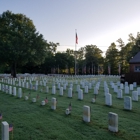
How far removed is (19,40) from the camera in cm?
3506

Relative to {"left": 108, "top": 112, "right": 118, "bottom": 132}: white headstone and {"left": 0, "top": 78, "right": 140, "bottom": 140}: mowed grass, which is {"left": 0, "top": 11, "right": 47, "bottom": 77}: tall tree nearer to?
{"left": 0, "top": 78, "right": 140, "bottom": 140}: mowed grass

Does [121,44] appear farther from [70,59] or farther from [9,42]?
[9,42]

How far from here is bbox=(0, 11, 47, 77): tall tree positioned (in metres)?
34.0

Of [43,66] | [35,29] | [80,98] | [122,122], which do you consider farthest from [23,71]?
[122,122]

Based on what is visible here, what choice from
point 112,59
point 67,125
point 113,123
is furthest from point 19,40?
point 112,59

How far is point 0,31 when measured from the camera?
3634 centimetres

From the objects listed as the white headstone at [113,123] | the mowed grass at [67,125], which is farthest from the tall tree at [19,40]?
the white headstone at [113,123]

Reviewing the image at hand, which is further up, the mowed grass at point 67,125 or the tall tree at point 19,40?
the tall tree at point 19,40

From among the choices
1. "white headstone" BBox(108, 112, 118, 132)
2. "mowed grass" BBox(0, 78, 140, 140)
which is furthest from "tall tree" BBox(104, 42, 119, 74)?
"white headstone" BBox(108, 112, 118, 132)

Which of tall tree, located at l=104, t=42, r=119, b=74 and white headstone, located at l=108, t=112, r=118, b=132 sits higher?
tall tree, located at l=104, t=42, r=119, b=74

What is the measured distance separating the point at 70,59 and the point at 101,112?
58.9 metres

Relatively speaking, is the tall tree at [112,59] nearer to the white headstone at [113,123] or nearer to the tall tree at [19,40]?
the tall tree at [19,40]

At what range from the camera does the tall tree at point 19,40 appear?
34.0 metres

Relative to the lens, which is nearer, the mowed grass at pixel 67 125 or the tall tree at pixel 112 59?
the mowed grass at pixel 67 125
